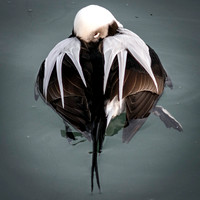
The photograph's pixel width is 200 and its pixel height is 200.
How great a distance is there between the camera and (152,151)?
10.5ft

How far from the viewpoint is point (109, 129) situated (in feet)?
10.9

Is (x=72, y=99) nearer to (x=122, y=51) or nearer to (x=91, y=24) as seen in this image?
(x=122, y=51)

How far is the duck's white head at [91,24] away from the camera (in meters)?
3.49

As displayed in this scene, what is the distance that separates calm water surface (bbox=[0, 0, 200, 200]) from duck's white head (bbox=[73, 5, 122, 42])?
1.51ft

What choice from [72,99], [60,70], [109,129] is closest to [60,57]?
[60,70]

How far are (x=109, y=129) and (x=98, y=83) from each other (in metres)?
0.32

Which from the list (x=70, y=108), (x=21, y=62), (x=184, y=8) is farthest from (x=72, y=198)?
(x=184, y=8)

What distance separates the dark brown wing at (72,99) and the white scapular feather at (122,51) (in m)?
0.14

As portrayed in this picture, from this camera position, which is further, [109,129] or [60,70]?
[109,129]

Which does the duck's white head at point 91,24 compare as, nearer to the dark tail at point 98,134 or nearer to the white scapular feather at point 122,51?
the white scapular feather at point 122,51

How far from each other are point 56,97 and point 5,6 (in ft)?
4.76

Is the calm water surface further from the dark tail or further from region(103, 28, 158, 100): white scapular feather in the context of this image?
region(103, 28, 158, 100): white scapular feather

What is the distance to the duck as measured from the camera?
3088 millimetres

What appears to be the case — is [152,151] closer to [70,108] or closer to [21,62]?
[70,108]
